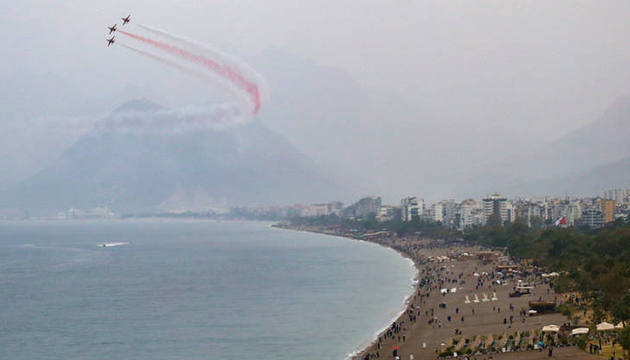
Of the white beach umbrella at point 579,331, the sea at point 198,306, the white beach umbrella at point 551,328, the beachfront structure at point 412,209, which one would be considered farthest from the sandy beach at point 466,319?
the beachfront structure at point 412,209

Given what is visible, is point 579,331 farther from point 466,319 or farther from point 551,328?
point 466,319

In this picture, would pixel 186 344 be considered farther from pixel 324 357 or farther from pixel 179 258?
pixel 179 258

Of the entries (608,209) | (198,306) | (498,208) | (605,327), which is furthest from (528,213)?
(605,327)

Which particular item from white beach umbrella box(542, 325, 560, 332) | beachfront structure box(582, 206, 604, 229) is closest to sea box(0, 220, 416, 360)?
white beach umbrella box(542, 325, 560, 332)

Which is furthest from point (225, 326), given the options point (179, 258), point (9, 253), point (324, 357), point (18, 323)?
point (9, 253)

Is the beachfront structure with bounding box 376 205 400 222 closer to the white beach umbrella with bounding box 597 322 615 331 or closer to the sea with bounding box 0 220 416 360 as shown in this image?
the sea with bounding box 0 220 416 360

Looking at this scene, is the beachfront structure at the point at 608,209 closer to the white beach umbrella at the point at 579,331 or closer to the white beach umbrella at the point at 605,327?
the white beach umbrella at the point at 579,331
